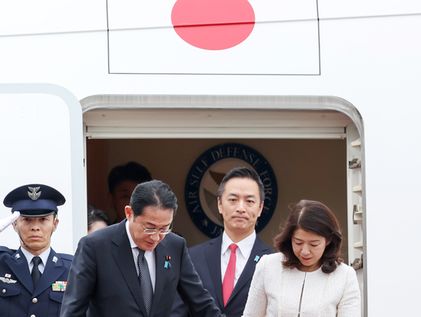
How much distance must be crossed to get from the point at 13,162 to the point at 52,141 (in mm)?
202

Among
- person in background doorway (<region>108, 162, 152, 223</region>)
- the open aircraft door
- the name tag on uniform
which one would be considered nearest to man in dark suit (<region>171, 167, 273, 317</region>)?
the name tag on uniform

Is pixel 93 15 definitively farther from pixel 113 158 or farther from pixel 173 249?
pixel 113 158

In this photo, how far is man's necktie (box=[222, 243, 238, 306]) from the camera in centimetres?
530

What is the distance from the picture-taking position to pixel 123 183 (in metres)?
7.21

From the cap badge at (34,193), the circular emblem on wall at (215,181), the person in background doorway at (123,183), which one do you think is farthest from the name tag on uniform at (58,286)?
the circular emblem on wall at (215,181)

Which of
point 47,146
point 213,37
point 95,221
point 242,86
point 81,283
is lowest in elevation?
point 81,283

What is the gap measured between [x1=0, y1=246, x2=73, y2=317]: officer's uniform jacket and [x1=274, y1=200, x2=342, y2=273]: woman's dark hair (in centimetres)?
107

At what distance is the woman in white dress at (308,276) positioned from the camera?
177 inches

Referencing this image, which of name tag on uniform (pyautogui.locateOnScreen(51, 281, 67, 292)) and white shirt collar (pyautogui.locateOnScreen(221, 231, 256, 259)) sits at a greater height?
white shirt collar (pyautogui.locateOnScreen(221, 231, 256, 259))

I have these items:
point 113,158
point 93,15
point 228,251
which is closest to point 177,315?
point 228,251

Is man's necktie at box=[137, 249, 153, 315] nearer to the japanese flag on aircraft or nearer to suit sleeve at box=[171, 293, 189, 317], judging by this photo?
suit sleeve at box=[171, 293, 189, 317]

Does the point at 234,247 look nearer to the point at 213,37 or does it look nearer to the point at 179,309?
the point at 179,309

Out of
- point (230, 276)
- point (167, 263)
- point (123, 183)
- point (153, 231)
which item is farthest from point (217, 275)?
point (123, 183)

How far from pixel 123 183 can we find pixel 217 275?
6.54 feet
